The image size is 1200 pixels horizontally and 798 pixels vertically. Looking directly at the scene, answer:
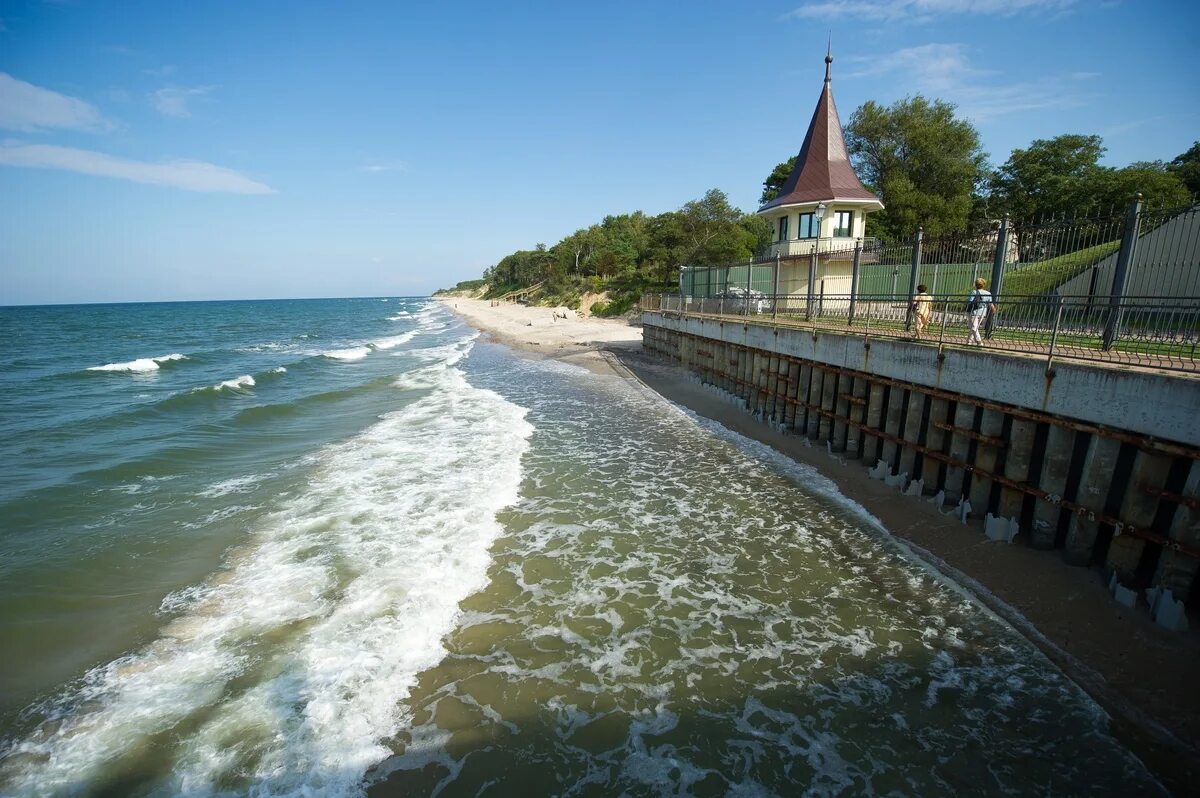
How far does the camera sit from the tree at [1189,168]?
42562 mm

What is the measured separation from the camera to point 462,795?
4.61 m

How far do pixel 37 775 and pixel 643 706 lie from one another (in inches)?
225

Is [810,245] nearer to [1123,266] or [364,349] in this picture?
[1123,266]

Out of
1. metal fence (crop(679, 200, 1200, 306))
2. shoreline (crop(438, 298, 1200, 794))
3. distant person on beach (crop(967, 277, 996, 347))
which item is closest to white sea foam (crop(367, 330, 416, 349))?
metal fence (crop(679, 200, 1200, 306))

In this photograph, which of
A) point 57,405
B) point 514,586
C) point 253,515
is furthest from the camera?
point 57,405

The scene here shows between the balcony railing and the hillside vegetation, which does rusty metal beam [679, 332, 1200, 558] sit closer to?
the balcony railing

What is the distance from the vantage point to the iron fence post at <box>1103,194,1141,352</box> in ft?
25.8

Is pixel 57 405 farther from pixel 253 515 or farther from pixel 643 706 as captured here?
pixel 643 706

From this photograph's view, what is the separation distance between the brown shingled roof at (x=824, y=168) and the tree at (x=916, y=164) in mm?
10175

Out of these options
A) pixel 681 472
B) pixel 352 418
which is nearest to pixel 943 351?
pixel 681 472

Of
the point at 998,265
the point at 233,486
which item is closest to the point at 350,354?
the point at 233,486

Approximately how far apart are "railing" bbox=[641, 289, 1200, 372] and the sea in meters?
3.98

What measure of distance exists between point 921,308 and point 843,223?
21790 mm

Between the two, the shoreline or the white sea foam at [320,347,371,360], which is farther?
the white sea foam at [320,347,371,360]
